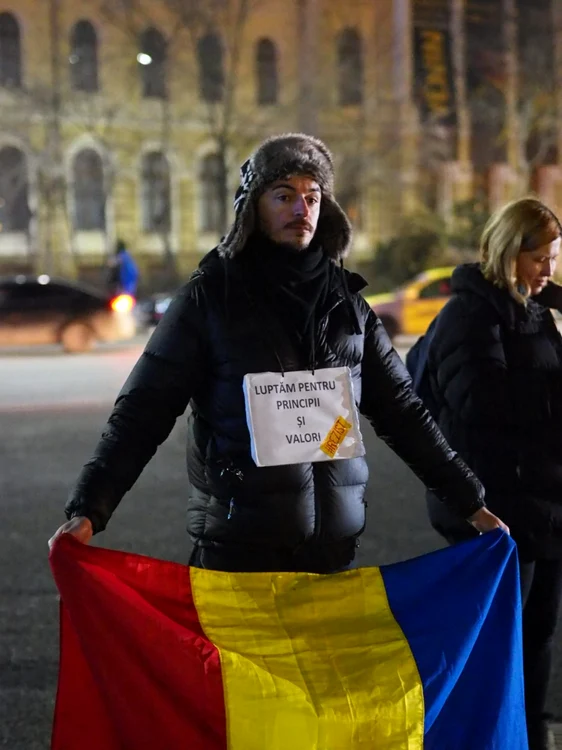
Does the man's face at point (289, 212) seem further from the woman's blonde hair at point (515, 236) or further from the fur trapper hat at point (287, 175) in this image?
the woman's blonde hair at point (515, 236)

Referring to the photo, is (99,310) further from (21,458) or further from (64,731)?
(64,731)

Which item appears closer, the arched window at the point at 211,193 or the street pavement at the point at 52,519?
the street pavement at the point at 52,519

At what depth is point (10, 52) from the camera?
18.7m

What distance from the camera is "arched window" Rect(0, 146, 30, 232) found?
18750 millimetres

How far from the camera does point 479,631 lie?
234cm

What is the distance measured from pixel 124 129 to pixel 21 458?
13.3m

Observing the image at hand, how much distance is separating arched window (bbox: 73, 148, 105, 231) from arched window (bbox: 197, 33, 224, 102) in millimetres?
2698

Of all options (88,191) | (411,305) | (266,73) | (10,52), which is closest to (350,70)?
(266,73)

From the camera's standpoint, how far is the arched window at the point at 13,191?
1875cm

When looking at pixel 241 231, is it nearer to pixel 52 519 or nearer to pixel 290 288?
pixel 290 288

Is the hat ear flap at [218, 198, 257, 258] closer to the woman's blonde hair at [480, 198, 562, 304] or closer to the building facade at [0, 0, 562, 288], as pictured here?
the woman's blonde hair at [480, 198, 562, 304]

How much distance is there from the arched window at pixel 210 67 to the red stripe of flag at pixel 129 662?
58.9ft

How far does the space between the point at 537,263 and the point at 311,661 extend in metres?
1.49

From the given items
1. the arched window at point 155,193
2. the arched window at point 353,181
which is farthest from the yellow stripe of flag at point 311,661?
the arched window at point 155,193
